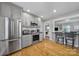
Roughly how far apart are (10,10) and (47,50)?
1806 millimetres

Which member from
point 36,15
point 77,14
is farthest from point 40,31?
point 77,14

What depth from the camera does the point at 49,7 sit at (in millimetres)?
3039

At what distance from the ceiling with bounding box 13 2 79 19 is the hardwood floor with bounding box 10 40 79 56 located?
95 centimetres

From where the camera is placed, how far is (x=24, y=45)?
10.7 feet

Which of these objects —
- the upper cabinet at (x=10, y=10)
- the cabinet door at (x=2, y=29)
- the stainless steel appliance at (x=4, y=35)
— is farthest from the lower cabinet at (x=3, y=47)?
the upper cabinet at (x=10, y=10)

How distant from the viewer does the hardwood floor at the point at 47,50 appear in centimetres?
302

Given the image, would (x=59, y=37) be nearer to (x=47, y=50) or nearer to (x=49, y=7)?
(x=47, y=50)

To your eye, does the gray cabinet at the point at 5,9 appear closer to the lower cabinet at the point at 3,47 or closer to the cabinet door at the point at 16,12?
the cabinet door at the point at 16,12

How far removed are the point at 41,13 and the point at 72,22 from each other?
1.05 m

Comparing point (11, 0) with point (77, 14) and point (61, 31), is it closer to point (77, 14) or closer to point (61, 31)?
point (61, 31)

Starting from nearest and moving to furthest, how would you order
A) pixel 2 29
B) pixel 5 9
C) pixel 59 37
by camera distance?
pixel 2 29 → pixel 5 9 → pixel 59 37

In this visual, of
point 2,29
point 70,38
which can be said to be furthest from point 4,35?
point 70,38

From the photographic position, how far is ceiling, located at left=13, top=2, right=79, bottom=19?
294 centimetres

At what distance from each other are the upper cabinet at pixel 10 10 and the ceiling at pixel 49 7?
0.20m
